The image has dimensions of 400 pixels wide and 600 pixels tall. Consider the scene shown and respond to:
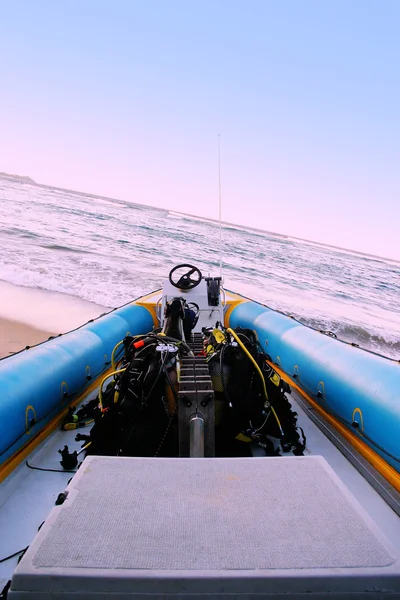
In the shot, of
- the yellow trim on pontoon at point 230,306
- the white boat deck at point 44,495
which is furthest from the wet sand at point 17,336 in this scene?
the white boat deck at point 44,495

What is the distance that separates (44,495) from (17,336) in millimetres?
4025

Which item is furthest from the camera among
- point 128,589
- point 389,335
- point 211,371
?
point 389,335

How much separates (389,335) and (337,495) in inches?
346

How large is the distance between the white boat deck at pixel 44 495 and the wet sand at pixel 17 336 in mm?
3012

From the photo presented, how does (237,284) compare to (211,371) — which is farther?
(237,284)

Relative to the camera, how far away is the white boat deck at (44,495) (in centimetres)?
152

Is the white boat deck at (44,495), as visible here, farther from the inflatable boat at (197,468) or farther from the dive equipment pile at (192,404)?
the dive equipment pile at (192,404)

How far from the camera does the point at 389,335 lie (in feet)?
28.6

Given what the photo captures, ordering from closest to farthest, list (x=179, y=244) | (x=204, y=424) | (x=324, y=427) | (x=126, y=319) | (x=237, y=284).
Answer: (x=204, y=424) → (x=324, y=427) → (x=126, y=319) → (x=237, y=284) → (x=179, y=244)

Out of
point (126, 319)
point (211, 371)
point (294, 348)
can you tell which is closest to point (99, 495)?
point (211, 371)

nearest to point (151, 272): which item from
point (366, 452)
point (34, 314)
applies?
point (34, 314)

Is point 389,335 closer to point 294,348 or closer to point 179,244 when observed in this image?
point 294,348

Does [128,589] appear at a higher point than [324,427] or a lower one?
higher

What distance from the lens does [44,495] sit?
178 centimetres
